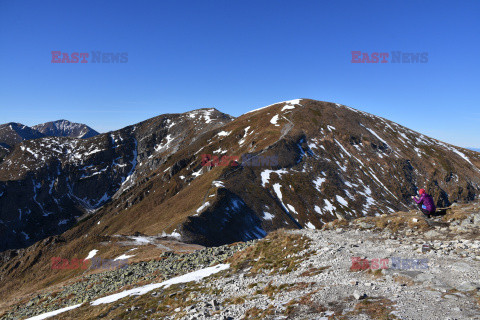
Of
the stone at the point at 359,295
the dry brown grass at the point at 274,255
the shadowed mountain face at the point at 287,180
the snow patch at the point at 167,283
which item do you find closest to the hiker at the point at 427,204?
the dry brown grass at the point at 274,255

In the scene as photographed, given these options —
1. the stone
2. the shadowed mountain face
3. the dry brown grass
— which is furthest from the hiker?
the shadowed mountain face

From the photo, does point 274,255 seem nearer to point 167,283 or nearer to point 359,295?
point 167,283

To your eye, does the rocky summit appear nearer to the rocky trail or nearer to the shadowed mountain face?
the rocky trail

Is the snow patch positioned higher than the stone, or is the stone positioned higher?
the stone

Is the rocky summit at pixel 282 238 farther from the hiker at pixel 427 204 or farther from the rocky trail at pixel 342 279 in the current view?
the hiker at pixel 427 204

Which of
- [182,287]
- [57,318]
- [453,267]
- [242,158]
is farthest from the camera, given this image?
[242,158]

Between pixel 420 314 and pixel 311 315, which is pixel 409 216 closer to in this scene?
pixel 420 314

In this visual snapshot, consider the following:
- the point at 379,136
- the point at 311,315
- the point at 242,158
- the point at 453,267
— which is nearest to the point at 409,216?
the point at 453,267

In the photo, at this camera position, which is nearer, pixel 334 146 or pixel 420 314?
pixel 420 314

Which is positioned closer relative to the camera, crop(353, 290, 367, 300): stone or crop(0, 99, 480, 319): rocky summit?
crop(353, 290, 367, 300): stone
